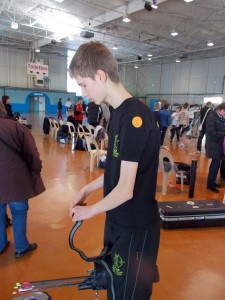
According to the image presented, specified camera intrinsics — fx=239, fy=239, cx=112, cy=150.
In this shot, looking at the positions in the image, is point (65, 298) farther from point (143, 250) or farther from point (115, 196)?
point (115, 196)

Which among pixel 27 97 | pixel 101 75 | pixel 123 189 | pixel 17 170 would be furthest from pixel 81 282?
pixel 27 97

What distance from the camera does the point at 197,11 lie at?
11062 millimetres

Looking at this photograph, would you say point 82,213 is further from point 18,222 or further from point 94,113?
point 94,113

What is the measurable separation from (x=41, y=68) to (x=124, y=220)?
19156mm

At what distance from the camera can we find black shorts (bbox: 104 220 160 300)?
1057 mm

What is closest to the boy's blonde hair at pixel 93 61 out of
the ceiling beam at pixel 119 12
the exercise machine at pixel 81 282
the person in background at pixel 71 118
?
the exercise machine at pixel 81 282

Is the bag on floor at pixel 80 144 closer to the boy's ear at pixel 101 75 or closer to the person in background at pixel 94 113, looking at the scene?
the person in background at pixel 94 113

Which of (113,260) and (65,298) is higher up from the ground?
(113,260)

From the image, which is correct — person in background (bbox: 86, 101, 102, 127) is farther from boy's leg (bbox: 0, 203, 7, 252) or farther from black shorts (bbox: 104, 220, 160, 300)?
black shorts (bbox: 104, 220, 160, 300)

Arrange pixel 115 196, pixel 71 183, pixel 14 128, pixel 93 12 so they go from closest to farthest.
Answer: pixel 115 196 < pixel 14 128 < pixel 71 183 < pixel 93 12

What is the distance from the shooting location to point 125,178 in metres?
0.90

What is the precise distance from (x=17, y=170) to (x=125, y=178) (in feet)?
4.96

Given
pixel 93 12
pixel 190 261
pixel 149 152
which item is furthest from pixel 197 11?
pixel 149 152

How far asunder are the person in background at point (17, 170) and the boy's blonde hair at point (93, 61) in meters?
1.32
